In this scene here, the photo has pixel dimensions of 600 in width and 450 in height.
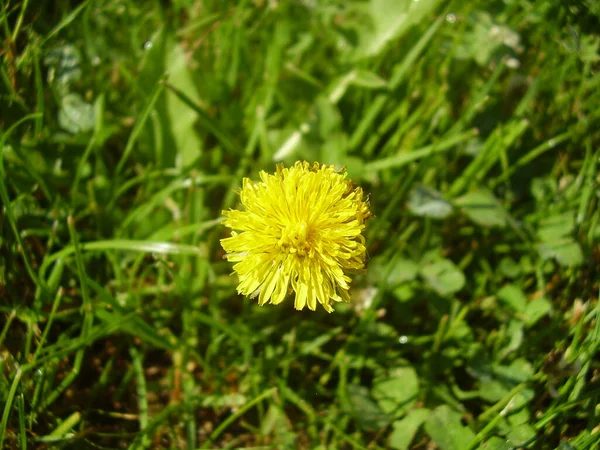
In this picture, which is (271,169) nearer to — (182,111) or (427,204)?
(182,111)

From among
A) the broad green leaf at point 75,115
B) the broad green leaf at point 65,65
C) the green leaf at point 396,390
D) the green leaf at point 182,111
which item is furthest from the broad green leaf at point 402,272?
the broad green leaf at point 65,65

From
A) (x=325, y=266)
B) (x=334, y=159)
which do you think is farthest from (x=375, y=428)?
(x=334, y=159)

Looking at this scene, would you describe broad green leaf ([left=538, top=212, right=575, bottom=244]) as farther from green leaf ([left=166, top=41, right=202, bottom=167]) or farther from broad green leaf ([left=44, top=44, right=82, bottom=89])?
broad green leaf ([left=44, top=44, right=82, bottom=89])

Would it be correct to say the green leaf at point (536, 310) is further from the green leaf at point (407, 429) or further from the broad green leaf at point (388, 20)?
the broad green leaf at point (388, 20)

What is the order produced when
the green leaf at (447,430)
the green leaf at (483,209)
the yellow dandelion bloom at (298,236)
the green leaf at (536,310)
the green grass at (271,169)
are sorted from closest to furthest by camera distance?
the yellow dandelion bloom at (298,236) → the green leaf at (447,430) → the green grass at (271,169) → the green leaf at (536,310) → the green leaf at (483,209)

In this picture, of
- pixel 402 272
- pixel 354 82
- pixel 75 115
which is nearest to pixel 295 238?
pixel 402 272

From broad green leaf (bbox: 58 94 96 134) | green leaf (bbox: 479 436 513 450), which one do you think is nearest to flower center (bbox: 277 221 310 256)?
green leaf (bbox: 479 436 513 450)

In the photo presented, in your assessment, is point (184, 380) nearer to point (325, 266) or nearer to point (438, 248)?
point (325, 266)
